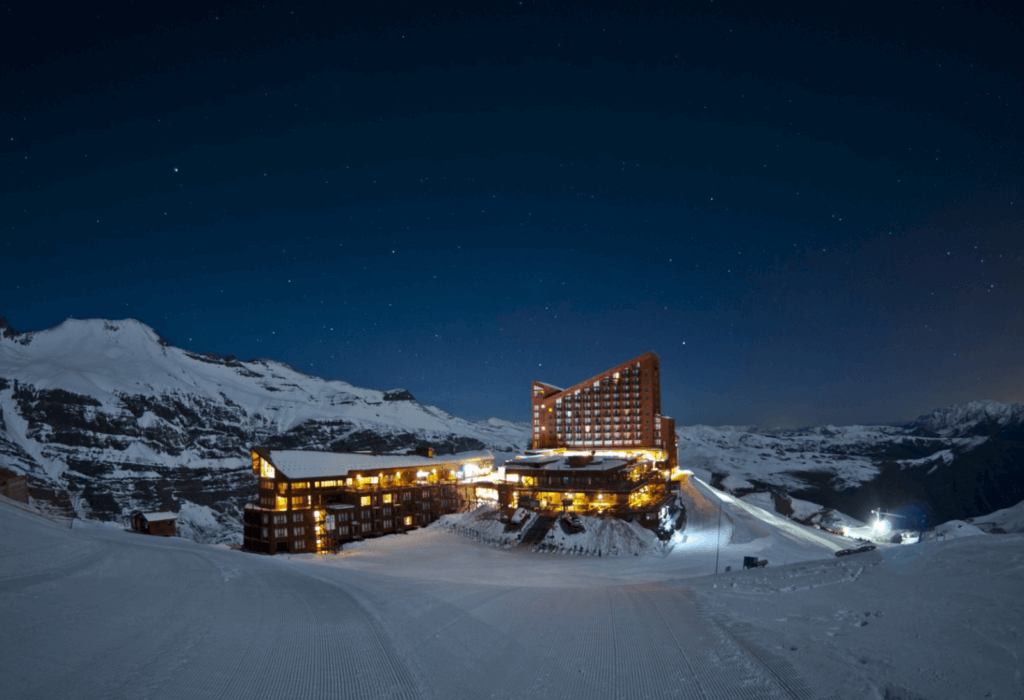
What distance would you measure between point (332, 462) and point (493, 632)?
51.8m

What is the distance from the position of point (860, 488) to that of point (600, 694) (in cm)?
19503

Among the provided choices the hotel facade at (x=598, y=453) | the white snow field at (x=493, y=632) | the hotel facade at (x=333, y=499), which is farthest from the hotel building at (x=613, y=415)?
the white snow field at (x=493, y=632)

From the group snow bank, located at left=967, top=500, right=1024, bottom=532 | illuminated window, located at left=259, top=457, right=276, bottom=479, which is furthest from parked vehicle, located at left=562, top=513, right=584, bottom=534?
snow bank, located at left=967, top=500, right=1024, bottom=532

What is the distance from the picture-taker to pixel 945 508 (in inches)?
6299

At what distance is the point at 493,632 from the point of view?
11.2 meters

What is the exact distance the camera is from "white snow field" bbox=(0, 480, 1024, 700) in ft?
26.2

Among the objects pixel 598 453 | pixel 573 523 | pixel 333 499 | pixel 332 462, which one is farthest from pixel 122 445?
pixel 573 523

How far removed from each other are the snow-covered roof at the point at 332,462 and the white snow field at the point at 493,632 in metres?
40.9

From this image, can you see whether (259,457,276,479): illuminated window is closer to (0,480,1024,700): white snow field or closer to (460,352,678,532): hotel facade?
(460,352,678,532): hotel facade

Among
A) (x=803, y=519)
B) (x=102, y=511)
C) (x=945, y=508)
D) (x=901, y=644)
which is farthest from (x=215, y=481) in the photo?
(x=945, y=508)

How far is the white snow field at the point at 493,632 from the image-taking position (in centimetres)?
800

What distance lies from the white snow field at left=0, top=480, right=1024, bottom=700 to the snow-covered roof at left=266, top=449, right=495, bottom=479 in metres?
40.9

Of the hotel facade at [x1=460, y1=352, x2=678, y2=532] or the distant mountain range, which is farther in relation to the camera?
the distant mountain range

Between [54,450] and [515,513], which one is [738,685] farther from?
[54,450]
